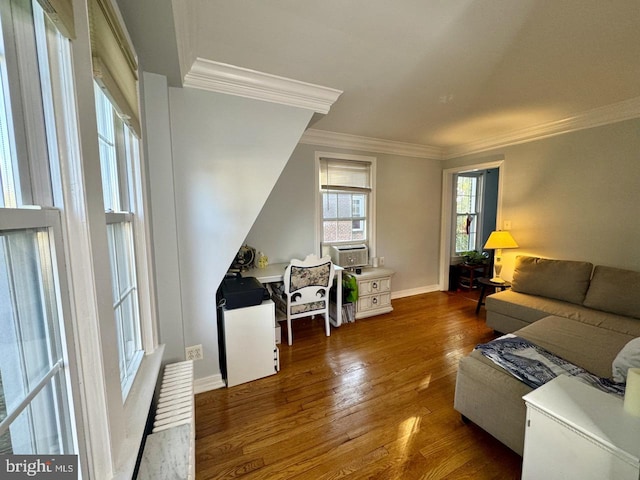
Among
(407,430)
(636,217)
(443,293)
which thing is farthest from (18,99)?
(443,293)

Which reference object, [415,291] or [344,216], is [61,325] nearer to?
[344,216]

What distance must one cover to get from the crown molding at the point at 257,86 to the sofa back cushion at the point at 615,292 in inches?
121

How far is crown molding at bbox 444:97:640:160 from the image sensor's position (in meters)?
2.42

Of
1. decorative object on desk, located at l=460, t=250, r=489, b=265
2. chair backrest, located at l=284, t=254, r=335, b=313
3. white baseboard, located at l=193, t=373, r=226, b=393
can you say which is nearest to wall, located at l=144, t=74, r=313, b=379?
white baseboard, located at l=193, t=373, r=226, b=393

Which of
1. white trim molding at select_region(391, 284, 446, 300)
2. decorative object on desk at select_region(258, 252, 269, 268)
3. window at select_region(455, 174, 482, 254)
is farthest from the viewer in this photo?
window at select_region(455, 174, 482, 254)

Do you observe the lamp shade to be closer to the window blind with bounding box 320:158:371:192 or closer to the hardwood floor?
the hardwood floor

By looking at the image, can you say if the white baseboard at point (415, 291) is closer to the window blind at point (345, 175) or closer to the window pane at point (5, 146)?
the window blind at point (345, 175)

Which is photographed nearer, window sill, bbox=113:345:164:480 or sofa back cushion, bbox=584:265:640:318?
window sill, bbox=113:345:164:480

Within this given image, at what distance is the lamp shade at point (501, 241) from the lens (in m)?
3.26

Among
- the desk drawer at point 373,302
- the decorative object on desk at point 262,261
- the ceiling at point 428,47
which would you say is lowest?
the desk drawer at point 373,302

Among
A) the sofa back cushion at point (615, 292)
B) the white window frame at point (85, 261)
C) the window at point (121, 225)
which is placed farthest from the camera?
the sofa back cushion at point (615, 292)

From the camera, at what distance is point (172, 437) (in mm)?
1048

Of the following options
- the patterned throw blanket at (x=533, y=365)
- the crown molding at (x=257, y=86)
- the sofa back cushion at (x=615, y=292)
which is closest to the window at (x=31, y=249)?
the crown molding at (x=257, y=86)

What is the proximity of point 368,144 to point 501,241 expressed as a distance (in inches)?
85.6
